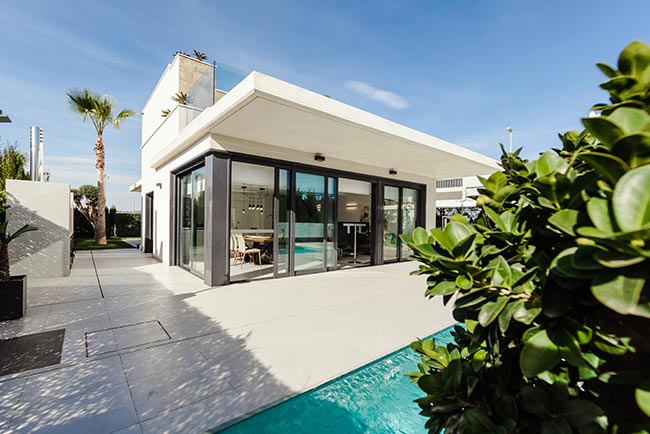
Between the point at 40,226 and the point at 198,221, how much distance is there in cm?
350

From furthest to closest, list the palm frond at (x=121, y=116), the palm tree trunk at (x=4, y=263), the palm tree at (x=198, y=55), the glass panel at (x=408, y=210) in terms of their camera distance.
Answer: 1. the palm tree at (x=198, y=55)
2. the palm frond at (x=121, y=116)
3. the glass panel at (x=408, y=210)
4. the palm tree trunk at (x=4, y=263)

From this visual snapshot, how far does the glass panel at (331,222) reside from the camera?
27.3ft

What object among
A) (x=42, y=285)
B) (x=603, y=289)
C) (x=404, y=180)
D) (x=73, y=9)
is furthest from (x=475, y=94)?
(x=42, y=285)

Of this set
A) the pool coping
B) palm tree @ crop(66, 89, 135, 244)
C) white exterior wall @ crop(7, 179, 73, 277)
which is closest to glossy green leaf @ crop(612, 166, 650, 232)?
the pool coping

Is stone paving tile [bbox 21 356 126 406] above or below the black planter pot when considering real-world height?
below

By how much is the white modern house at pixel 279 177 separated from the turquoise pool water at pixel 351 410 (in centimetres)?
366

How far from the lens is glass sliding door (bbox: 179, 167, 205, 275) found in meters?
7.42

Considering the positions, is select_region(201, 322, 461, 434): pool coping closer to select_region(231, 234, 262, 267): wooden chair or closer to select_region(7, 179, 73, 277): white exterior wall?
select_region(231, 234, 262, 267): wooden chair

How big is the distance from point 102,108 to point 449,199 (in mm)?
20752

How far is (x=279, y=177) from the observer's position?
7.36 m

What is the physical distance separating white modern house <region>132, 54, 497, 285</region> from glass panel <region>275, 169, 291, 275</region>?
2 cm

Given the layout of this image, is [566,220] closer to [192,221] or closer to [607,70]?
[607,70]

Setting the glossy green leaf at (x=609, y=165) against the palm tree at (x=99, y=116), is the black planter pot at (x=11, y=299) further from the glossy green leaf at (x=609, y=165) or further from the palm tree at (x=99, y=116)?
the palm tree at (x=99, y=116)

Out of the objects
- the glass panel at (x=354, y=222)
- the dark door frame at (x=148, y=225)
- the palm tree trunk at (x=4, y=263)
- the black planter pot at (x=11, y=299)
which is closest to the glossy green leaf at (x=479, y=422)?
the black planter pot at (x=11, y=299)
